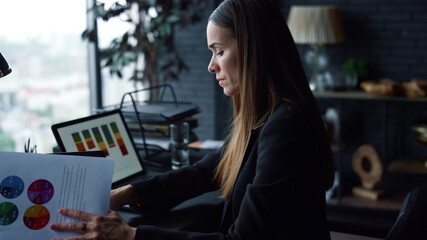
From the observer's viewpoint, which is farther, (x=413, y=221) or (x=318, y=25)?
(x=318, y=25)

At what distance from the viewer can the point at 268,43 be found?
1366 mm

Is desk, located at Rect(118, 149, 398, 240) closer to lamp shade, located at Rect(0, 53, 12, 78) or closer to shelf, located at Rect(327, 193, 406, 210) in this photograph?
lamp shade, located at Rect(0, 53, 12, 78)

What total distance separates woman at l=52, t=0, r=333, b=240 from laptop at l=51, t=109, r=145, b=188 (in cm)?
26

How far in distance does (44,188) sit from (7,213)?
99mm

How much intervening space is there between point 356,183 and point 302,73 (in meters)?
2.94

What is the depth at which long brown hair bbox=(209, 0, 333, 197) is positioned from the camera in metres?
1.36

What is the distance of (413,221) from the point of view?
1367 mm

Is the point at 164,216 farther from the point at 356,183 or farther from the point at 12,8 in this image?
the point at 356,183

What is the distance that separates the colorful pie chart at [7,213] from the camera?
1.25 metres

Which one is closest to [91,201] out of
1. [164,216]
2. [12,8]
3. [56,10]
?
[164,216]

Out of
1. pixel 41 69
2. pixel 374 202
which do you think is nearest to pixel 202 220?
pixel 41 69

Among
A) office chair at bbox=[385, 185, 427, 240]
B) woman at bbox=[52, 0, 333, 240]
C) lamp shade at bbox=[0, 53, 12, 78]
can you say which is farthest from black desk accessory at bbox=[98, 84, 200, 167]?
office chair at bbox=[385, 185, 427, 240]

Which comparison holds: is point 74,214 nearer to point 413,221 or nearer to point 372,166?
point 413,221

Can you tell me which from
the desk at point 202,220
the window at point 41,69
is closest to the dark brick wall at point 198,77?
the window at point 41,69
